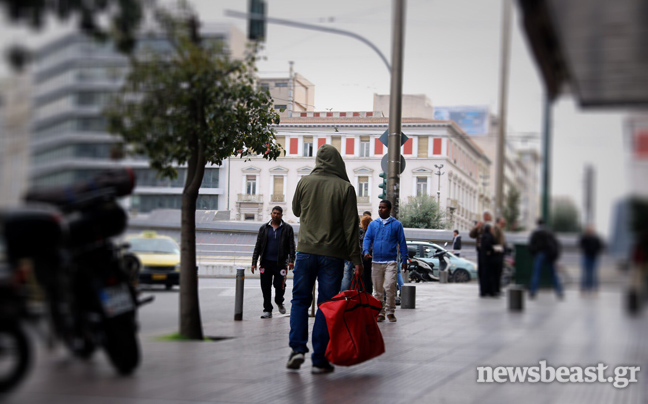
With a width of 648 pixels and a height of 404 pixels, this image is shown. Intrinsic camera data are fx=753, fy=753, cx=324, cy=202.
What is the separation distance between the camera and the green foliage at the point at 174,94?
1.71 meters

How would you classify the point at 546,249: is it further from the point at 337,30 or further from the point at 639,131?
the point at 337,30

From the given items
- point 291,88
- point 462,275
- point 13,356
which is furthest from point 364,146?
point 13,356

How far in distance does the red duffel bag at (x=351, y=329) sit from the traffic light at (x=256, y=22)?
11.2ft

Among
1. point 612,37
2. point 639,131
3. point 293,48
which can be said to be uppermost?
point 293,48

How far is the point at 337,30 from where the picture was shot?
7.93 feet

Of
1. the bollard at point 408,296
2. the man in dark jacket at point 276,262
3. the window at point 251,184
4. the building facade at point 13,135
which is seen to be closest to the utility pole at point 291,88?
the window at point 251,184

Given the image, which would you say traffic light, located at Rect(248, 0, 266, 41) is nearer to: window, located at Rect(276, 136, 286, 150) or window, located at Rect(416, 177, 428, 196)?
window, located at Rect(416, 177, 428, 196)

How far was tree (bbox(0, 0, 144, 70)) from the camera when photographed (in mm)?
1313

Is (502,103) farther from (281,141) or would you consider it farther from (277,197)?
(277,197)

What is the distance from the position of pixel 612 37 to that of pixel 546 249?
77 centimetres

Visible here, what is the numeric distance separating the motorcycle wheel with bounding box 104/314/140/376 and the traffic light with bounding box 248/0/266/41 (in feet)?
2.79

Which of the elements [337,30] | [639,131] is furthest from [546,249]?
[337,30]

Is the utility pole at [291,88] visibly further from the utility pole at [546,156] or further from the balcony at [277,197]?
the utility pole at [546,156]

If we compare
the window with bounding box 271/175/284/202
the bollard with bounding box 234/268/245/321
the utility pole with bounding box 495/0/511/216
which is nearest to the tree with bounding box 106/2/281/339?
the utility pole with bounding box 495/0/511/216
